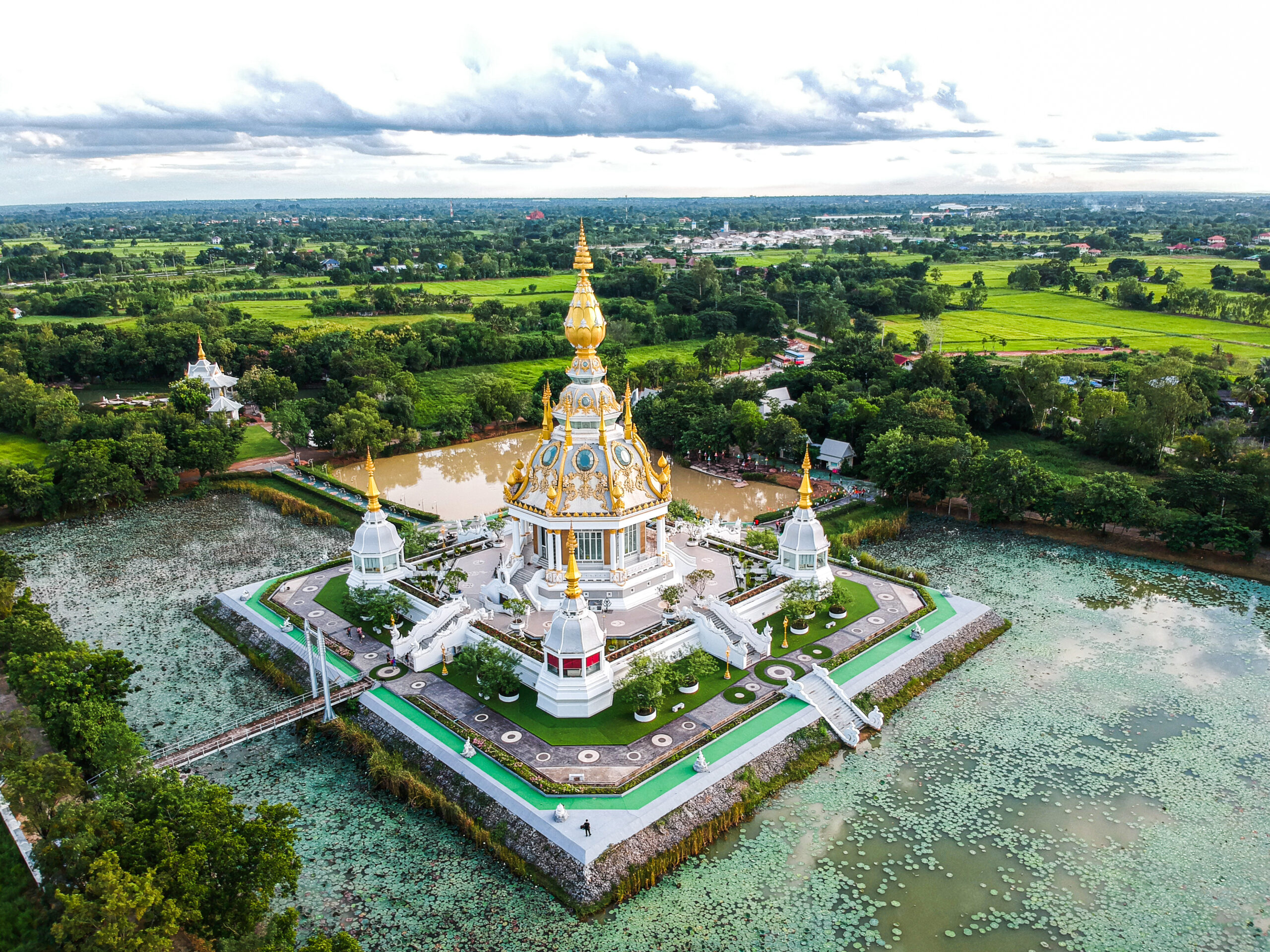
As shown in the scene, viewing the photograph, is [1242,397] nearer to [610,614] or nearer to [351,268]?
[610,614]

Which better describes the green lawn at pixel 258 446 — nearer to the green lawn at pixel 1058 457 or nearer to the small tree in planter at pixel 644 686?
the small tree in planter at pixel 644 686

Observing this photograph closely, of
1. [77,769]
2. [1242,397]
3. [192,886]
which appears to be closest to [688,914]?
[192,886]

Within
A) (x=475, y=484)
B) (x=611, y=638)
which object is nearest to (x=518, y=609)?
(x=611, y=638)

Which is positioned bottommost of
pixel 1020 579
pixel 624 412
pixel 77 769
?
pixel 1020 579

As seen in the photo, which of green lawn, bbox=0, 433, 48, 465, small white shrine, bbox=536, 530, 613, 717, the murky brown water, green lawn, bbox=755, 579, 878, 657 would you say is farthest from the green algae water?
green lawn, bbox=0, 433, 48, 465

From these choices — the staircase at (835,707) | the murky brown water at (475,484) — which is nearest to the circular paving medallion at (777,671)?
the staircase at (835,707)

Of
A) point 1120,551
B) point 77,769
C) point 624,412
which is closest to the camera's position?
point 77,769

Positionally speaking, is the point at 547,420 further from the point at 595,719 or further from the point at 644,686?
the point at 595,719
